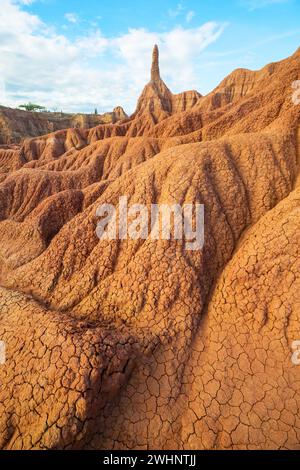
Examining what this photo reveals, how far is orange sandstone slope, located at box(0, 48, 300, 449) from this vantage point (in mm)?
2568

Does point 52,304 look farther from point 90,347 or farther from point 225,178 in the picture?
point 225,178

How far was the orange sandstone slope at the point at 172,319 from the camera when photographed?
101 inches

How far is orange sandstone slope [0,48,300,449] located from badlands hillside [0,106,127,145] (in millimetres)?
38765

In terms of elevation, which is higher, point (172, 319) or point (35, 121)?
point (35, 121)

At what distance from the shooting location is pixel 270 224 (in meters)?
3.79

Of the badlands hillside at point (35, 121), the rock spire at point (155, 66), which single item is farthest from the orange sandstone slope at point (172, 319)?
the badlands hillside at point (35, 121)

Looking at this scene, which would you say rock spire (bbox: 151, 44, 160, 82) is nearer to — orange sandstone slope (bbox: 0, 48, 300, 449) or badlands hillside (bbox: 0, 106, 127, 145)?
badlands hillside (bbox: 0, 106, 127, 145)

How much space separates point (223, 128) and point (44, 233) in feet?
24.7

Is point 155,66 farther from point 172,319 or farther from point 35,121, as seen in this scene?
point 172,319

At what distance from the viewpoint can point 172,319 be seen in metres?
3.43

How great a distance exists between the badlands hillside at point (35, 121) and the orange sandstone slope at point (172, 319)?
38765 millimetres

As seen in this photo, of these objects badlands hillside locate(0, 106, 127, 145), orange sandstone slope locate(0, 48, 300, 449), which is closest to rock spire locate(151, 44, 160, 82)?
badlands hillside locate(0, 106, 127, 145)

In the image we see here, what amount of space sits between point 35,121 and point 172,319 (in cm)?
4813

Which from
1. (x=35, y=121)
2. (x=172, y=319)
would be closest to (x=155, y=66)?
(x=35, y=121)
